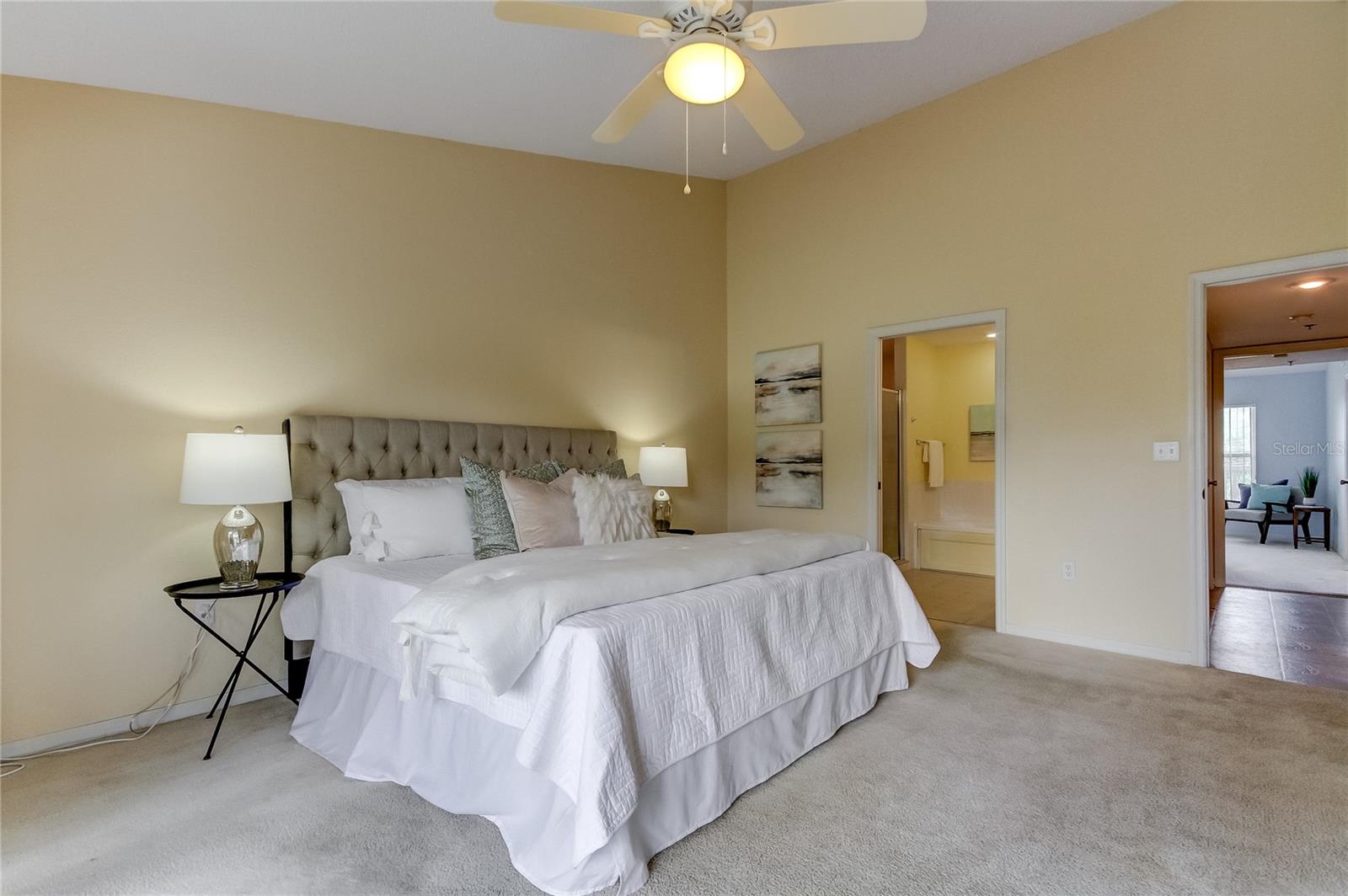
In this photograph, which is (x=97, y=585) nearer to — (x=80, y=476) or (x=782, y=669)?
(x=80, y=476)

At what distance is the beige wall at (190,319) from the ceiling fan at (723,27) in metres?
1.61

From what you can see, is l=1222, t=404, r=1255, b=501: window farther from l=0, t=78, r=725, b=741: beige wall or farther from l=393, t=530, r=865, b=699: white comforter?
l=0, t=78, r=725, b=741: beige wall

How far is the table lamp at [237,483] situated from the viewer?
8.40 feet

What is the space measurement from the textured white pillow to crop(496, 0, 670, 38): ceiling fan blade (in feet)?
6.06

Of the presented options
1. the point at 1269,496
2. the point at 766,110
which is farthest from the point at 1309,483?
the point at 766,110

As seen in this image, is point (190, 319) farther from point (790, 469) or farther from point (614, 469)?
point (790, 469)

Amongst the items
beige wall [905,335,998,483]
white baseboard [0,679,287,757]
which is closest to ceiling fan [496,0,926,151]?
white baseboard [0,679,287,757]

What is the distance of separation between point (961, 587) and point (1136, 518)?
1997mm

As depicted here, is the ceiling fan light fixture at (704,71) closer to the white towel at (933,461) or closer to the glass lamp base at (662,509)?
the glass lamp base at (662,509)

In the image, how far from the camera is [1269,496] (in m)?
6.55

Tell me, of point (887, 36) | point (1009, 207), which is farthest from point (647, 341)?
point (887, 36)

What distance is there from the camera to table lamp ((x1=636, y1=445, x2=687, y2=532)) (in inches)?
176

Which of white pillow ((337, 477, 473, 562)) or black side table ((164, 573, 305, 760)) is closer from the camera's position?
black side table ((164, 573, 305, 760))

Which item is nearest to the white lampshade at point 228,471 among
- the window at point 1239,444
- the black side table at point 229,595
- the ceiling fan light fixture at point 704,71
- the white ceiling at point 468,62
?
the black side table at point 229,595
